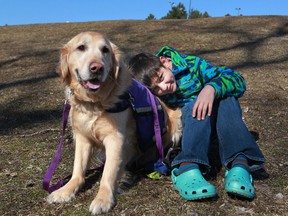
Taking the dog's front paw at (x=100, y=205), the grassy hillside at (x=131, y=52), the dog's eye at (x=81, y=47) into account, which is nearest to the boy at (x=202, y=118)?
the grassy hillside at (x=131, y=52)

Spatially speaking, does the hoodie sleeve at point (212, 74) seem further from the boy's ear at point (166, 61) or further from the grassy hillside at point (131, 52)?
the grassy hillside at point (131, 52)

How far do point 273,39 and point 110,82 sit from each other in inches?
288

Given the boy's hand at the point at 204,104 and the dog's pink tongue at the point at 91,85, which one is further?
the boy's hand at the point at 204,104

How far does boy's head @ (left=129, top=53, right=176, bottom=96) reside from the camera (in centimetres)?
325

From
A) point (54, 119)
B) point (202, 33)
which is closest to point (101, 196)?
point (54, 119)

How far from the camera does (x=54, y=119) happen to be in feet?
15.3

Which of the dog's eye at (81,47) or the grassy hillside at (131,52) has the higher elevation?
the dog's eye at (81,47)

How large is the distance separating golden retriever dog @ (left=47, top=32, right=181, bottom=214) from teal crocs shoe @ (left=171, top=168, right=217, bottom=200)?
0.44m

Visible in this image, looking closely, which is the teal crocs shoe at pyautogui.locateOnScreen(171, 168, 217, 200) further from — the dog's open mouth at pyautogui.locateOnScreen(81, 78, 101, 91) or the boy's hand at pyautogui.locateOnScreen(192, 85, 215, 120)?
the dog's open mouth at pyautogui.locateOnScreen(81, 78, 101, 91)

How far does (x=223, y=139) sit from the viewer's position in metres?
2.98

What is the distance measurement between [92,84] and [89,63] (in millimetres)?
150

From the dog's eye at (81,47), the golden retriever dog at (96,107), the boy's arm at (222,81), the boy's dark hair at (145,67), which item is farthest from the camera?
the boy's dark hair at (145,67)

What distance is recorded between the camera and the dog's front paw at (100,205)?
8.16 ft

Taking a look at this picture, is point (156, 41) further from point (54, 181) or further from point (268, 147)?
point (54, 181)
